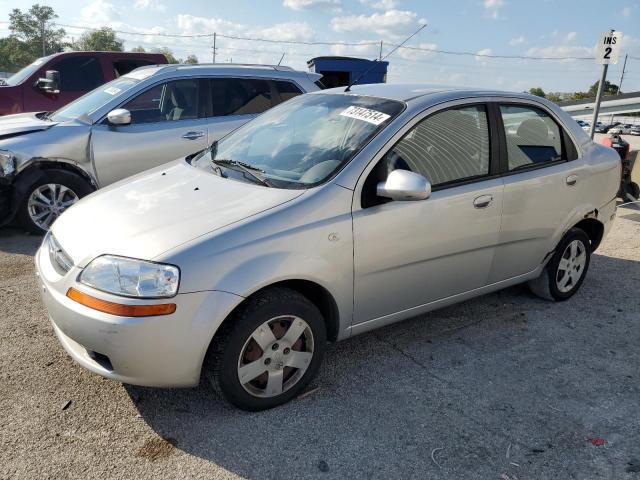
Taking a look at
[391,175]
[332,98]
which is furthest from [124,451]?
[332,98]

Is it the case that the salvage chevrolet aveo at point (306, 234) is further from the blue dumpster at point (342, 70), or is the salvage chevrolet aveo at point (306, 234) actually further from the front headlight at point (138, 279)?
the blue dumpster at point (342, 70)

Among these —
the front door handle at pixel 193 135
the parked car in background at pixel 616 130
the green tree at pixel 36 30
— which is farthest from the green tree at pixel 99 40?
the front door handle at pixel 193 135

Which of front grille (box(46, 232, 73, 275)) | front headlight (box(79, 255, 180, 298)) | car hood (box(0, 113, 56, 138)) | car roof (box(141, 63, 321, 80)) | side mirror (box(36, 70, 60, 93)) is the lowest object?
front grille (box(46, 232, 73, 275))

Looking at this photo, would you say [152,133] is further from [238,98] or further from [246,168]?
[246,168]

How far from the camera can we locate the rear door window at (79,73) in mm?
8719

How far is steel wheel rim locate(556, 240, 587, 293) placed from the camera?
4465 millimetres

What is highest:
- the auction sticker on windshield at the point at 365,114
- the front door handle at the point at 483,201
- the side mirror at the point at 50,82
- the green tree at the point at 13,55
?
the auction sticker on windshield at the point at 365,114

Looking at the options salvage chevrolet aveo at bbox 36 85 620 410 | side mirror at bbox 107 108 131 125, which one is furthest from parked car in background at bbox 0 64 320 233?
salvage chevrolet aveo at bbox 36 85 620 410

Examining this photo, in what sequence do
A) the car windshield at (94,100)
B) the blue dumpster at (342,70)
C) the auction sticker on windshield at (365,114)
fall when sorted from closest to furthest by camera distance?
the auction sticker on windshield at (365,114), the car windshield at (94,100), the blue dumpster at (342,70)

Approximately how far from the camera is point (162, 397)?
9.89 feet

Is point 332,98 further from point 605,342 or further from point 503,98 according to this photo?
point 605,342

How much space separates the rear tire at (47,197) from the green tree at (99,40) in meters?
85.6

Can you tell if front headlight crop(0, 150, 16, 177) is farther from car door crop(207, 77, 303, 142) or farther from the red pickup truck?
the red pickup truck

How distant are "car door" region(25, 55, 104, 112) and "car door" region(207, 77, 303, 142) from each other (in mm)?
3601
